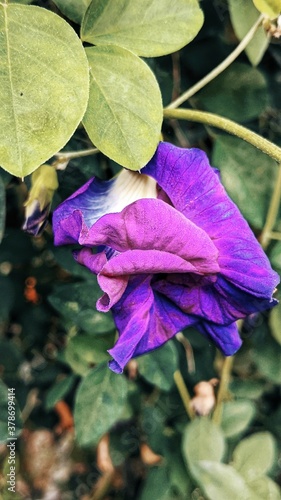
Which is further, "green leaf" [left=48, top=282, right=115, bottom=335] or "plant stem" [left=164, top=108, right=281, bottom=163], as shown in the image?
"green leaf" [left=48, top=282, right=115, bottom=335]

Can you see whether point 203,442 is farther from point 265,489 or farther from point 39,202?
point 39,202

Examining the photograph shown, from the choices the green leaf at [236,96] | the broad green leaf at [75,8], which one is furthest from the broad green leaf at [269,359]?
the broad green leaf at [75,8]

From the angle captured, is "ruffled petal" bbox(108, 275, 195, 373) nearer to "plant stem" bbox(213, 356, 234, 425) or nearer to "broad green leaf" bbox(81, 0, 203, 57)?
"broad green leaf" bbox(81, 0, 203, 57)

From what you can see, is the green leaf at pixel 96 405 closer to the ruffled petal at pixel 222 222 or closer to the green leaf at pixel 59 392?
the green leaf at pixel 59 392

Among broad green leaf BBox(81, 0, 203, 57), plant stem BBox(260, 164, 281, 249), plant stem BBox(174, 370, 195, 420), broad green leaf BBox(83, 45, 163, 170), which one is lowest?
plant stem BBox(174, 370, 195, 420)

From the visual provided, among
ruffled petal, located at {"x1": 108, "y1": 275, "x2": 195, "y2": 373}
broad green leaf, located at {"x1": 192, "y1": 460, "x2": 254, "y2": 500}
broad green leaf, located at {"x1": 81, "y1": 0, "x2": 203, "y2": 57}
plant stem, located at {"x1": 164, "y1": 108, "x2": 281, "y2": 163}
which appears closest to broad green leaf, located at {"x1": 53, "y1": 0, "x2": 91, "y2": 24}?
broad green leaf, located at {"x1": 81, "y1": 0, "x2": 203, "y2": 57}
